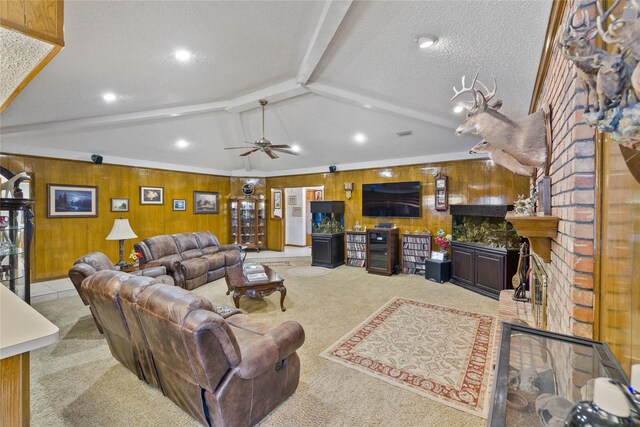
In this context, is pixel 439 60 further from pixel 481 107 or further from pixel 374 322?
pixel 374 322

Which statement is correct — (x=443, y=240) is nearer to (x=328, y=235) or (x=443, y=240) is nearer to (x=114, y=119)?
(x=328, y=235)

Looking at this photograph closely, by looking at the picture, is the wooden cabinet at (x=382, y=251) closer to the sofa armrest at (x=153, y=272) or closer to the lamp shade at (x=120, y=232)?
the sofa armrest at (x=153, y=272)

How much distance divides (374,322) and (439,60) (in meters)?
3.10

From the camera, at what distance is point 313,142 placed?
249 inches

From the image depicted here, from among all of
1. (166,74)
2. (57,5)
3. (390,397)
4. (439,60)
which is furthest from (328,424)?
(166,74)

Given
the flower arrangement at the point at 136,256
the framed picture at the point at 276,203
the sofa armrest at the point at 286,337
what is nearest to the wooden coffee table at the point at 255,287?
the sofa armrest at the point at 286,337

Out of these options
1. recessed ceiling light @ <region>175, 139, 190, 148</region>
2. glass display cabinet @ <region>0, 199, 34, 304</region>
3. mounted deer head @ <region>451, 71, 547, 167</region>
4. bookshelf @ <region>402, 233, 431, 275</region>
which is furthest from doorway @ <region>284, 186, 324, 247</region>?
mounted deer head @ <region>451, 71, 547, 167</region>

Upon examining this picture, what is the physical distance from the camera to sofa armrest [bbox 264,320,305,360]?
196 cm

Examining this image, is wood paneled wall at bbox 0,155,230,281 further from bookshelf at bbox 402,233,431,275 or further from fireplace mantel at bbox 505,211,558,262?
fireplace mantel at bbox 505,211,558,262

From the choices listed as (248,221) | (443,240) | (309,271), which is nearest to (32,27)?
(309,271)

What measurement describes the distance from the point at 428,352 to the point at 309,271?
12.3 ft

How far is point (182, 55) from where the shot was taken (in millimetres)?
3109

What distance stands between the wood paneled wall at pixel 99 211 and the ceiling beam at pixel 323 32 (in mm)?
5010

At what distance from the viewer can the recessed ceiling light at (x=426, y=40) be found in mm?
2410
